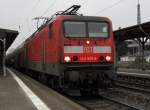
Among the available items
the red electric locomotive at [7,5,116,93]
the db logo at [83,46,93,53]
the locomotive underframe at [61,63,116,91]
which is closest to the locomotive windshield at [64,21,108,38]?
the red electric locomotive at [7,5,116,93]

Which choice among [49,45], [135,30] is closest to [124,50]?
[135,30]

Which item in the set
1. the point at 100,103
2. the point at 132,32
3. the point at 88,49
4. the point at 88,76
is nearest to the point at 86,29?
the point at 88,49

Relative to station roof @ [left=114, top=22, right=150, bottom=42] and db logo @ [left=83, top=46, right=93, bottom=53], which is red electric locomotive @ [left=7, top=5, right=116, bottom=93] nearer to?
db logo @ [left=83, top=46, right=93, bottom=53]

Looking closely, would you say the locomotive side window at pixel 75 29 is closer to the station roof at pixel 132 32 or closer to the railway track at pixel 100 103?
the railway track at pixel 100 103

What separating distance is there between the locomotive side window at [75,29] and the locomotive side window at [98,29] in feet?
0.86

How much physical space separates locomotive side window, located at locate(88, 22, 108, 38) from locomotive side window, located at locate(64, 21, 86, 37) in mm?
263

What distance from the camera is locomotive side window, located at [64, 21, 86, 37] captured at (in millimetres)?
13770

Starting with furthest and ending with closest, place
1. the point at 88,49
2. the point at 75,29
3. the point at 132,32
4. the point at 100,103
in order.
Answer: the point at 132,32 → the point at 75,29 → the point at 88,49 → the point at 100,103

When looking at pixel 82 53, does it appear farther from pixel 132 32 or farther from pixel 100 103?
pixel 132 32

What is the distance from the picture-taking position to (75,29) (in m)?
13.9

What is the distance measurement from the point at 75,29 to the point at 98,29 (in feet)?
2.89

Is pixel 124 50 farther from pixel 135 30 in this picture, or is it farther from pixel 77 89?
pixel 77 89

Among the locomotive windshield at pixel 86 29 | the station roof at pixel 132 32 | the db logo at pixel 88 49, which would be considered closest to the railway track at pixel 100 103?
the db logo at pixel 88 49

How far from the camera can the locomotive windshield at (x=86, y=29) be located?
13812mm
